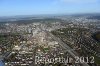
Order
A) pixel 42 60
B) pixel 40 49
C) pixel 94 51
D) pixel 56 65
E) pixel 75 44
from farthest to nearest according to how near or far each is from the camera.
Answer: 1. pixel 75 44
2. pixel 40 49
3. pixel 94 51
4. pixel 42 60
5. pixel 56 65

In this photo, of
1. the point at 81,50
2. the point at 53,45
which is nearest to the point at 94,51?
the point at 81,50

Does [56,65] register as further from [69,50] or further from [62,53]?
[69,50]

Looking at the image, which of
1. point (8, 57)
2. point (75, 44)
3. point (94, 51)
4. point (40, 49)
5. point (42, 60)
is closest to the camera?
point (42, 60)

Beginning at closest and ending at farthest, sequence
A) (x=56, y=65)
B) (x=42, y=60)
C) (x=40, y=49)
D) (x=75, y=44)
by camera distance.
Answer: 1. (x=56, y=65)
2. (x=42, y=60)
3. (x=40, y=49)
4. (x=75, y=44)

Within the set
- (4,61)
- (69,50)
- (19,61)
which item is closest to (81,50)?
(69,50)

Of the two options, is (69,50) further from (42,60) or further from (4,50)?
(4,50)

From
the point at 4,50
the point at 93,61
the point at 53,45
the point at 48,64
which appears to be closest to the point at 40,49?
the point at 53,45

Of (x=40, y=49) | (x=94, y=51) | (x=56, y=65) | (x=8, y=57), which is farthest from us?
(x=40, y=49)

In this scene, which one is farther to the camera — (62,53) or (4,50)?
(4,50)

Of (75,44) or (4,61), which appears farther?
(75,44)
